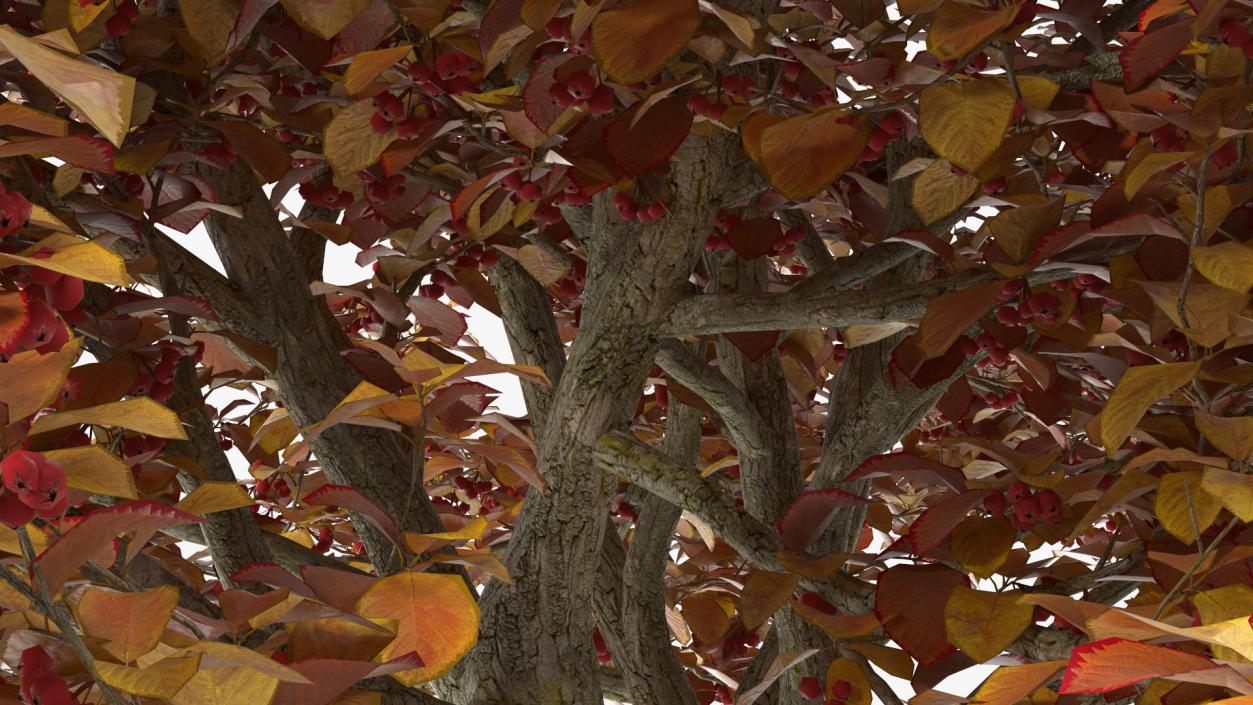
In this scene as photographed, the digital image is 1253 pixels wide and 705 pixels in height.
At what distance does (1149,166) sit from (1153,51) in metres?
0.09

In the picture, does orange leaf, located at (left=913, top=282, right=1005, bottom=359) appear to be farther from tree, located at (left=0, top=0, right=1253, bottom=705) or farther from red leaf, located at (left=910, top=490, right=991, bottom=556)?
red leaf, located at (left=910, top=490, right=991, bottom=556)

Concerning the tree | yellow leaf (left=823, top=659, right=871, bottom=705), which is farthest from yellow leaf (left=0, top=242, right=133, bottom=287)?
yellow leaf (left=823, top=659, right=871, bottom=705)

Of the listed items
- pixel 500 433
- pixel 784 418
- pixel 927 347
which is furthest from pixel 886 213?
pixel 500 433

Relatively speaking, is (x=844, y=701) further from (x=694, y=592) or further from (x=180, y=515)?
(x=694, y=592)

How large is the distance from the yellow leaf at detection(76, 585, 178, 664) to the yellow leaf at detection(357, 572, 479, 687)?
0.13 m

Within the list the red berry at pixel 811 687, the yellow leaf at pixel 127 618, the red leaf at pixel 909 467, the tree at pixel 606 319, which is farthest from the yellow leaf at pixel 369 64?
the red berry at pixel 811 687

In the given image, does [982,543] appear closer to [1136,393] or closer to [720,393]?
[1136,393]

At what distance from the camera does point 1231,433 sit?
770 mm

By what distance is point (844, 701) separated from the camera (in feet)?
3.45

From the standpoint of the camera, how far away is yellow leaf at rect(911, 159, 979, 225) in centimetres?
96

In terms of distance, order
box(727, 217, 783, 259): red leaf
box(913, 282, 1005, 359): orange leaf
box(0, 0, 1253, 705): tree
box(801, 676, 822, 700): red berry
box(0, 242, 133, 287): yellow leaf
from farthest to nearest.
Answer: box(801, 676, 822, 700): red berry, box(727, 217, 783, 259): red leaf, box(913, 282, 1005, 359): orange leaf, box(0, 0, 1253, 705): tree, box(0, 242, 133, 287): yellow leaf

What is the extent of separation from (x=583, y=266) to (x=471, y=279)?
0.79 ft

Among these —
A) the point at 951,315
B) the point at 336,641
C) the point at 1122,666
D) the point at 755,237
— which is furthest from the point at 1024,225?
the point at 336,641

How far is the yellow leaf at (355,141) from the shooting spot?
93 centimetres
